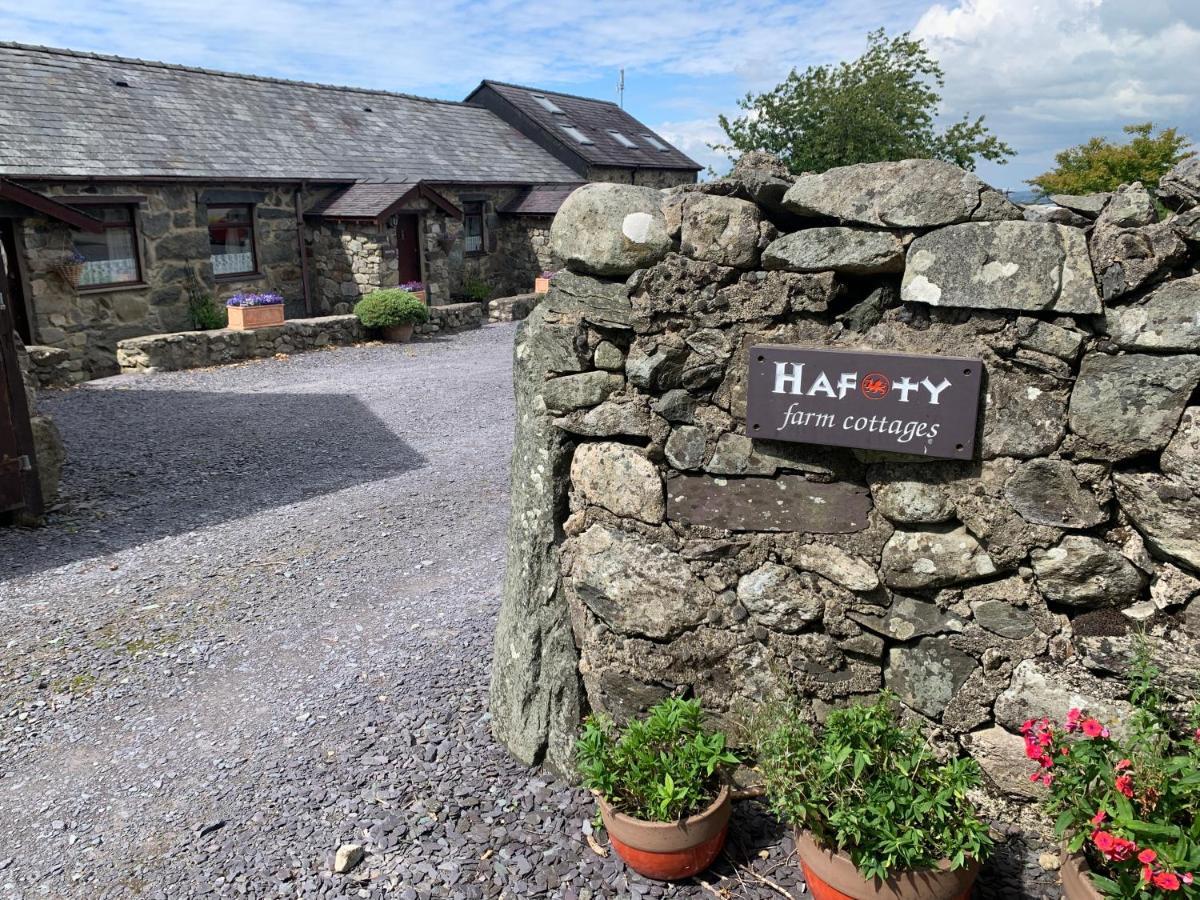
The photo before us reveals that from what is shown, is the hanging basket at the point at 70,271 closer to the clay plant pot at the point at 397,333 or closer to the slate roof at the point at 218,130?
the slate roof at the point at 218,130

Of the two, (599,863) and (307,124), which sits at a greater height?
(307,124)

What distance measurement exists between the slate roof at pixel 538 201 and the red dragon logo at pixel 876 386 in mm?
18638

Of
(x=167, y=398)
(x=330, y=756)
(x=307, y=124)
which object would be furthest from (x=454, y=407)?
(x=307, y=124)

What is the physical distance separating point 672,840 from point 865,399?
159 centimetres

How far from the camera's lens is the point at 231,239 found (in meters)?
16.5

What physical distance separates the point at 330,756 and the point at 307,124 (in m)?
18.1

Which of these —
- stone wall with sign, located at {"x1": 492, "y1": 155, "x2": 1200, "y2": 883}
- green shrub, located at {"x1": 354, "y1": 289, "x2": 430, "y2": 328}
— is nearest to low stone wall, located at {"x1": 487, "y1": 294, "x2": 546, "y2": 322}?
green shrub, located at {"x1": 354, "y1": 289, "x2": 430, "y2": 328}

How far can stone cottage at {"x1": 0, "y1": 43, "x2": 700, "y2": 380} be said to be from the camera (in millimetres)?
13539

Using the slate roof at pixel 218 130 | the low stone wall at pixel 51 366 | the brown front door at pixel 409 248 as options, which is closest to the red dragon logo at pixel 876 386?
the low stone wall at pixel 51 366

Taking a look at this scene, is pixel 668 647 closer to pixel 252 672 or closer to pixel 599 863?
pixel 599 863

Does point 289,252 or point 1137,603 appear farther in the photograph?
point 289,252

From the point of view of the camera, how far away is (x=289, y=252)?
1748cm

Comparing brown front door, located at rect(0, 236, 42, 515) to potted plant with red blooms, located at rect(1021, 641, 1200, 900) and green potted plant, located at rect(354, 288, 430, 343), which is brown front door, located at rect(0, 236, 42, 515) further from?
green potted plant, located at rect(354, 288, 430, 343)

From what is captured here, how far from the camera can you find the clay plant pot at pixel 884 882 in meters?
2.60
